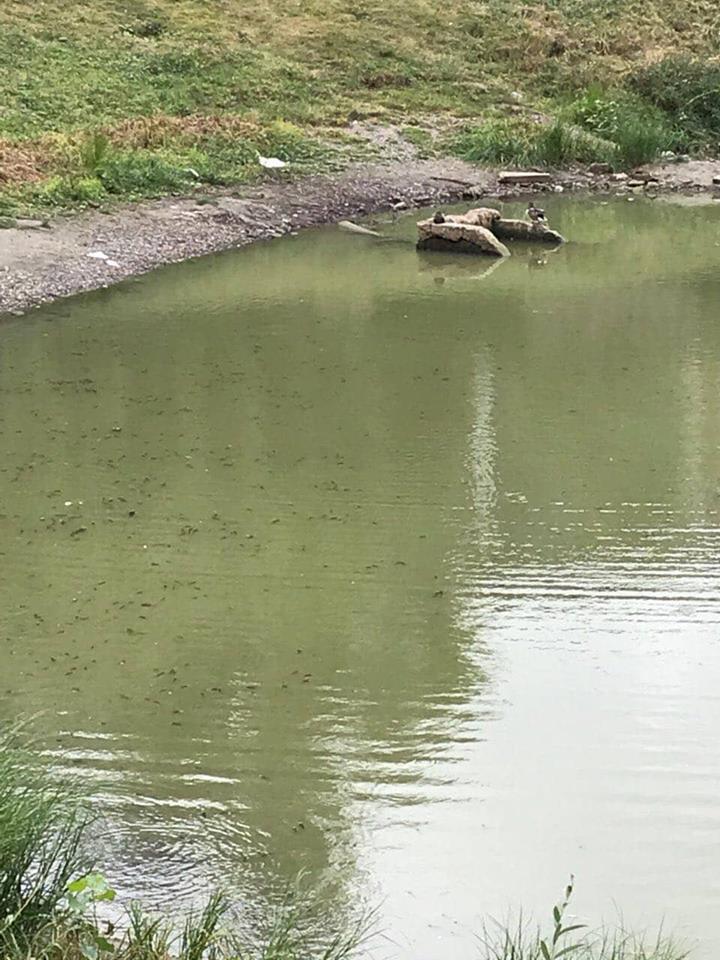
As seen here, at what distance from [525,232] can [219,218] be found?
366cm

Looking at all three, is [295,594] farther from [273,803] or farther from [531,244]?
[531,244]

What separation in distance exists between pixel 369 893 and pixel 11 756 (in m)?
1.21

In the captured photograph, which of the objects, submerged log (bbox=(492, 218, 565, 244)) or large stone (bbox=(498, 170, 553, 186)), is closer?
submerged log (bbox=(492, 218, 565, 244))

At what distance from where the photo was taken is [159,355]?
38.4ft

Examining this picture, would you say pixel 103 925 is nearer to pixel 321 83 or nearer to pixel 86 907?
pixel 86 907

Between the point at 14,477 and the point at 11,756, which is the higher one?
the point at 11,756

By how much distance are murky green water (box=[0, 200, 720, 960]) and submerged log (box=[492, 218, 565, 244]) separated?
14.4ft

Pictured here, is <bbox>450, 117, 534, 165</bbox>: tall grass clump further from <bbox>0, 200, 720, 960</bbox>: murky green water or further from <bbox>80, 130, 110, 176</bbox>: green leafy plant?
<bbox>0, 200, 720, 960</bbox>: murky green water

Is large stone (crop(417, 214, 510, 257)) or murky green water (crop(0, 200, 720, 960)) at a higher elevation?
murky green water (crop(0, 200, 720, 960))

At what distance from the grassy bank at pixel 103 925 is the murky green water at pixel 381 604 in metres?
0.18

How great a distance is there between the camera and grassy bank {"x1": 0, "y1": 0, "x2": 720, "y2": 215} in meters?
18.9

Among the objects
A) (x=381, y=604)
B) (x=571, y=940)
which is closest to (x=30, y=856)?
(x=571, y=940)

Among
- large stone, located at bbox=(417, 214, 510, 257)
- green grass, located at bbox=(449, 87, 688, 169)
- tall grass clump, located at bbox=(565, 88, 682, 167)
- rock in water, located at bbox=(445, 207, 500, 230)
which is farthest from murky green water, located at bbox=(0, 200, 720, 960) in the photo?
tall grass clump, located at bbox=(565, 88, 682, 167)

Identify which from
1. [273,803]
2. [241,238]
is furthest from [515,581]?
[241,238]
